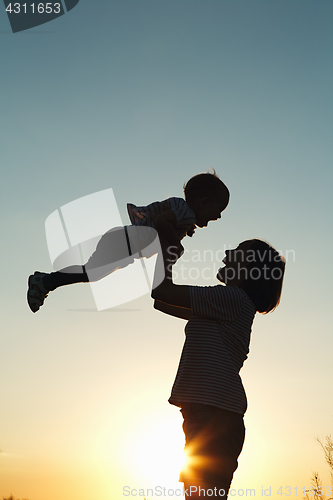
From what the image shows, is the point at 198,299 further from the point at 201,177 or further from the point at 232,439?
the point at 201,177

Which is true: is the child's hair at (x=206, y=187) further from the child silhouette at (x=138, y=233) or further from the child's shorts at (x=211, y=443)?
the child's shorts at (x=211, y=443)

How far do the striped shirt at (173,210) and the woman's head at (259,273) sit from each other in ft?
2.85

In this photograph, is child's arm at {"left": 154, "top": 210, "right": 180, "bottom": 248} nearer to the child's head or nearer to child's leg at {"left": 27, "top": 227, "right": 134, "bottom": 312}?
child's leg at {"left": 27, "top": 227, "right": 134, "bottom": 312}

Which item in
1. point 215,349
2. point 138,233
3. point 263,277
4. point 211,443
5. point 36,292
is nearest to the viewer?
point 211,443

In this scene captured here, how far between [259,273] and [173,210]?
1122 millimetres

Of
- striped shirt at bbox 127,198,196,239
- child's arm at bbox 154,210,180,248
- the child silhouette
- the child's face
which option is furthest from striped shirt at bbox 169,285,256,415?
the child's face

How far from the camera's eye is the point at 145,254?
3.17 metres

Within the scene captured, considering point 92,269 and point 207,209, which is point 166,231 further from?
point 207,209

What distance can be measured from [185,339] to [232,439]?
0.54 meters

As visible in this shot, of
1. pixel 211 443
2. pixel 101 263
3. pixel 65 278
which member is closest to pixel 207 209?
pixel 101 263

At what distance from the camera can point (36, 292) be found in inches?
123

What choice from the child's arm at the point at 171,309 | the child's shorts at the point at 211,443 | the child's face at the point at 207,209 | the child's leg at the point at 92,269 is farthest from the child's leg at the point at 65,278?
the child's shorts at the point at 211,443

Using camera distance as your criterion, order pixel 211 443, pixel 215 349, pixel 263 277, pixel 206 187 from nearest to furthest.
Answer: pixel 211 443
pixel 215 349
pixel 263 277
pixel 206 187

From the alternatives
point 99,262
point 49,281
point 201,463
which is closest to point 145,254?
point 99,262
